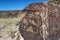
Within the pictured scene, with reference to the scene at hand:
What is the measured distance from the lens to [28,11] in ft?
14.6

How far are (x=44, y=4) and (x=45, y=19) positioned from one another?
0.34 meters

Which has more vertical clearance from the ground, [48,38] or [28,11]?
[28,11]

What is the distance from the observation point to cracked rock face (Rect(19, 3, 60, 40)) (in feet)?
13.7

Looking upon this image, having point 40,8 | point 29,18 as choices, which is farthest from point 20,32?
point 40,8

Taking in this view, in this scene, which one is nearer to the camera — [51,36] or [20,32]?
[51,36]

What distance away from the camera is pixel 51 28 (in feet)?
13.7

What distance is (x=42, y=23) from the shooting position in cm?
425

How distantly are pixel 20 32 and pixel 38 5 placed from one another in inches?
27.2

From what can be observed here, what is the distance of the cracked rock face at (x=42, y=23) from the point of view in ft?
13.7

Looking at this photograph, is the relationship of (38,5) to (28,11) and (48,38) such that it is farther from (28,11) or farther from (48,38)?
(48,38)

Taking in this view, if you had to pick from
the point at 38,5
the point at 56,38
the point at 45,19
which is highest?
the point at 38,5

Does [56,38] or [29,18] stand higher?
[29,18]

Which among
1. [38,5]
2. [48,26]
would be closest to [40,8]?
[38,5]

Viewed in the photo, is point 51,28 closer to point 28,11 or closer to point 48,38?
point 48,38
